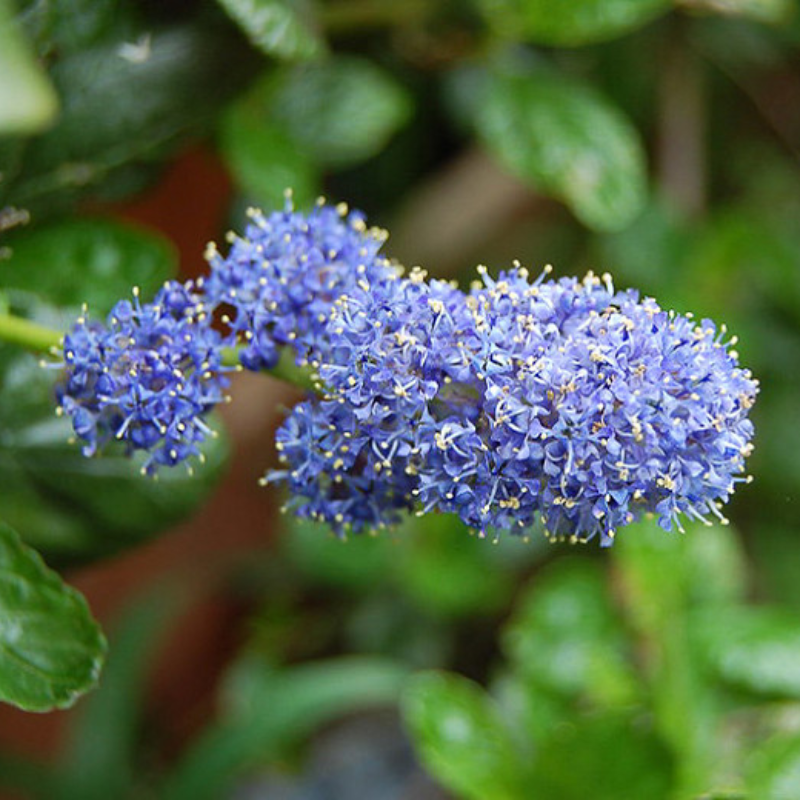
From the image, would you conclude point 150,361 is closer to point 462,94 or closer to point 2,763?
point 2,763

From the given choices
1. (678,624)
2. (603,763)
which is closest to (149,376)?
(603,763)

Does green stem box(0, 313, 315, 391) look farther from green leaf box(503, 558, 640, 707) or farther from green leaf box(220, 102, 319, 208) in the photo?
green leaf box(503, 558, 640, 707)

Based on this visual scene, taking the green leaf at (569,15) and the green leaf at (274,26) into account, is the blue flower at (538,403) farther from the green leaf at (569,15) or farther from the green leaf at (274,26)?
the green leaf at (569,15)

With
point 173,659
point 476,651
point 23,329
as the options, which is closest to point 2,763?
point 173,659

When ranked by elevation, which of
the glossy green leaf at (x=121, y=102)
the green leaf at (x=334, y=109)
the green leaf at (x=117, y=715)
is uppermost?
the green leaf at (x=334, y=109)

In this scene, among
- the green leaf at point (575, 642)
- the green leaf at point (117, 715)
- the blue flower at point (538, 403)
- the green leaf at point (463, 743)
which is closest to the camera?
the blue flower at point (538, 403)

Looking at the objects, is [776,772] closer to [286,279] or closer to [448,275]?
[286,279]

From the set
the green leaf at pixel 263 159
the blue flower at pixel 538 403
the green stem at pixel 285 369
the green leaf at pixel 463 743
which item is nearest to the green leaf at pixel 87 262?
the green leaf at pixel 263 159
